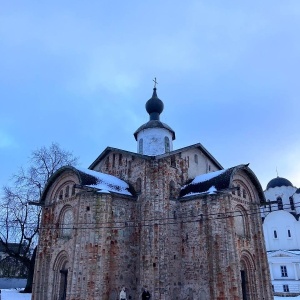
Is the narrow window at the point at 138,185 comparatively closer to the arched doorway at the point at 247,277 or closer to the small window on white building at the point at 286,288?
the arched doorway at the point at 247,277

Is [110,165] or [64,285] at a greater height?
[110,165]

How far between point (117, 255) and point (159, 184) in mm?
4141

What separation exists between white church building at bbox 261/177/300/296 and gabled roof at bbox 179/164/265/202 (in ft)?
35.8

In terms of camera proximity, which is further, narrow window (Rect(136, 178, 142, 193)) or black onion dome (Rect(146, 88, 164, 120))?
black onion dome (Rect(146, 88, 164, 120))

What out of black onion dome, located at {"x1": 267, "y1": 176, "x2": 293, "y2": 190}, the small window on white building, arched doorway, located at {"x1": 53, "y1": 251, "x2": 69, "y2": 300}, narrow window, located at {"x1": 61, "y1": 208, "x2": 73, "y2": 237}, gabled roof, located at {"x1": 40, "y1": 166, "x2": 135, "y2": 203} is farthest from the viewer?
black onion dome, located at {"x1": 267, "y1": 176, "x2": 293, "y2": 190}

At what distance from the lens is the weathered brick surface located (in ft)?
49.6

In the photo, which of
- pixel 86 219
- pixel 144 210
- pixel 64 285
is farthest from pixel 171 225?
pixel 64 285

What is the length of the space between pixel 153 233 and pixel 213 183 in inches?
159

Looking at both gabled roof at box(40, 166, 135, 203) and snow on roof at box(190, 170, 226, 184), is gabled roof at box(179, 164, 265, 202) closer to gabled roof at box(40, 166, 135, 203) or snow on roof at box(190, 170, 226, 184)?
snow on roof at box(190, 170, 226, 184)

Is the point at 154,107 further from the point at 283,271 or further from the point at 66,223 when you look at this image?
the point at 283,271

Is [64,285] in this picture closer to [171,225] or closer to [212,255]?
[171,225]

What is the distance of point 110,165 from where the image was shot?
2023cm

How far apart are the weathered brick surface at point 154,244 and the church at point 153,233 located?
0.05 metres

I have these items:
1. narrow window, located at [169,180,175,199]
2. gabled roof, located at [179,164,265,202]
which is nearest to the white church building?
gabled roof, located at [179,164,265,202]
